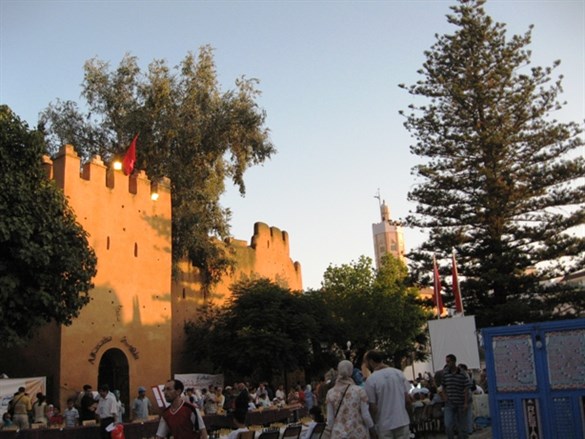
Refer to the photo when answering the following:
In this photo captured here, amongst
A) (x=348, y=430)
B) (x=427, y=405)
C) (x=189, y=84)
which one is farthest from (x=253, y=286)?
(x=348, y=430)

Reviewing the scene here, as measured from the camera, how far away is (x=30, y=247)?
1611 cm

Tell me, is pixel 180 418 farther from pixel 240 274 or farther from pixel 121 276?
pixel 240 274

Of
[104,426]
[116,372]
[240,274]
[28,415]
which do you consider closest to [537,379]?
[104,426]

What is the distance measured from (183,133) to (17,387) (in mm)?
11183

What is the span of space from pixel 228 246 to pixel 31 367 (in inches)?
415

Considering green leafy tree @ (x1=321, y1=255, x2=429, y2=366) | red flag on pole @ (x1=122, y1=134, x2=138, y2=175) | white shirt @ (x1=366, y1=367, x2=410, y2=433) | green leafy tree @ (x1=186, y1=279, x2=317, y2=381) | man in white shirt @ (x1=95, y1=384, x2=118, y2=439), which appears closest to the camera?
white shirt @ (x1=366, y1=367, x2=410, y2=433)

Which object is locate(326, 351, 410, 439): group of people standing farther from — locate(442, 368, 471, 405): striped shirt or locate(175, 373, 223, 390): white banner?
locate(175, 373, 223, 390): white banner

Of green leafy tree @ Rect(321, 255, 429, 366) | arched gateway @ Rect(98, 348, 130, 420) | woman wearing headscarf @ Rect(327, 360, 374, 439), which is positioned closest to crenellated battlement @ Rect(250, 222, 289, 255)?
green leafy tree @ Rect(321, 255, 429, 366)

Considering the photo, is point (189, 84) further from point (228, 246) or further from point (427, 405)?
point (427, 405)

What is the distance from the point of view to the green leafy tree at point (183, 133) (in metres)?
26.3

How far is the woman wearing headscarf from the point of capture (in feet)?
21.0

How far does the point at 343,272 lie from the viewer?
40.4m

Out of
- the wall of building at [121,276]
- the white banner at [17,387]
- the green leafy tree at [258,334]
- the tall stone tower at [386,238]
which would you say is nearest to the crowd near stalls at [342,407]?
A: the white banner at [17,387]

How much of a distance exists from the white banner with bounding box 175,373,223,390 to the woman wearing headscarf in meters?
17.8
